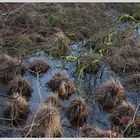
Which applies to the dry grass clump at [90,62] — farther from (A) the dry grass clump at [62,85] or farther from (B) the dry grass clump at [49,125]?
(B) the dry grass clump at [49,125]

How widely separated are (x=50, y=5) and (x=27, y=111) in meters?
5.39

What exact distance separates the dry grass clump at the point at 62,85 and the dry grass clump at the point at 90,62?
0.43 meters

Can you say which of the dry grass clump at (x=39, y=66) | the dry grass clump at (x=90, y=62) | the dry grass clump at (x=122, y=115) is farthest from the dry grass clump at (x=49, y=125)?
the dry grass clump at (x=39, y=66)

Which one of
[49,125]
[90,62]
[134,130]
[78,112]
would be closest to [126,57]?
[90,62]

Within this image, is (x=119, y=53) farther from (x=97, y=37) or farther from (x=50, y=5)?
(x=50, y=5)

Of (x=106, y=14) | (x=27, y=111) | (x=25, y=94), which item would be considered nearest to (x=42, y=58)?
(x=25, y=94)

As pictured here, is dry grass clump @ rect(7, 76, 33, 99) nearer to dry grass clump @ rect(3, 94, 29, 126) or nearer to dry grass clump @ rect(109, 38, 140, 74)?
dry grass clump @ rect(3, 94, 29, 126)

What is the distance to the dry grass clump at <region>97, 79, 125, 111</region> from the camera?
703 cm

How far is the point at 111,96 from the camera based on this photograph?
7066 mm

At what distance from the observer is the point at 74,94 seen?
7355 millimetres

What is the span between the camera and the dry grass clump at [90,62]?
7692mm

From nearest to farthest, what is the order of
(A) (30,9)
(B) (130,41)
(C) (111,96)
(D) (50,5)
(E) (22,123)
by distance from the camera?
(E) (22,123), (C) (111,96), (B) (130,41), (A) (30,9), (D) (50,5)

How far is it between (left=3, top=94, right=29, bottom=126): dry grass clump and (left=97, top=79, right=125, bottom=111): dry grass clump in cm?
144

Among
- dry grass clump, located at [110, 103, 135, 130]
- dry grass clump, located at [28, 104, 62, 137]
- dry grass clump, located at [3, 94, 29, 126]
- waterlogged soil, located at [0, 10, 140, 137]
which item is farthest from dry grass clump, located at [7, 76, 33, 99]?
dry grass clump, located at [110, 103, 135, 130]
